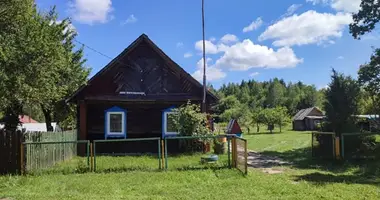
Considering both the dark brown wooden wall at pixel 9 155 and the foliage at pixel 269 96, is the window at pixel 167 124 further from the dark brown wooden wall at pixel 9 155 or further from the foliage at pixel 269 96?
the foliage at pixel 269 96

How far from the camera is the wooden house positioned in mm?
20297

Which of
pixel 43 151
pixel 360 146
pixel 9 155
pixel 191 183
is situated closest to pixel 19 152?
pixel 9 155

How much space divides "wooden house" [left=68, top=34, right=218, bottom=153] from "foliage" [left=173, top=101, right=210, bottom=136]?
1441mm

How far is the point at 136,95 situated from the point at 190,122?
3.55 m

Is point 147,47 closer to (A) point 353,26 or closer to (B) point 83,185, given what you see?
(B) point 83,185

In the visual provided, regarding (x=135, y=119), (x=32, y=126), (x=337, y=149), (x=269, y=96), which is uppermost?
(x=269, y=96)

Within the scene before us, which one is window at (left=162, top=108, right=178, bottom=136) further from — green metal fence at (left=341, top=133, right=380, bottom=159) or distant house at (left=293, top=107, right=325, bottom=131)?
distant house at (left=293, top=107, right=325, bottom=131)

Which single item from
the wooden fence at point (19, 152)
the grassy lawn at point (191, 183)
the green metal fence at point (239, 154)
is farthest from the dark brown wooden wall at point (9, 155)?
the green metal fence at point (239, 154)

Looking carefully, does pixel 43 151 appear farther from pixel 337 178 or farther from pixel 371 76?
pixel 371 76

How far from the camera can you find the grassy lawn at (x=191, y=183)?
9.49 meters

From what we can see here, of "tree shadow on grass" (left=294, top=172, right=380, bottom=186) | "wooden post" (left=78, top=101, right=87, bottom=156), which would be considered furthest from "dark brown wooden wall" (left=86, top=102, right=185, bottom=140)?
"tree shadow on grass" (left=294, top=172, right=380, bottom=186)

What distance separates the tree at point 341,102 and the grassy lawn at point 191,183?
3.41m

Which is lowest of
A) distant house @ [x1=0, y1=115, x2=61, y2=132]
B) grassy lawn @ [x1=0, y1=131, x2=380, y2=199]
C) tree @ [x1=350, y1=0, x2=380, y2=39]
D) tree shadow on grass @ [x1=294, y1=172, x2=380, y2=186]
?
tree shadow on grass @ [x1=294, y1=172, x2=380, y2=186]

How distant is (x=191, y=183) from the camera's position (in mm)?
11008
